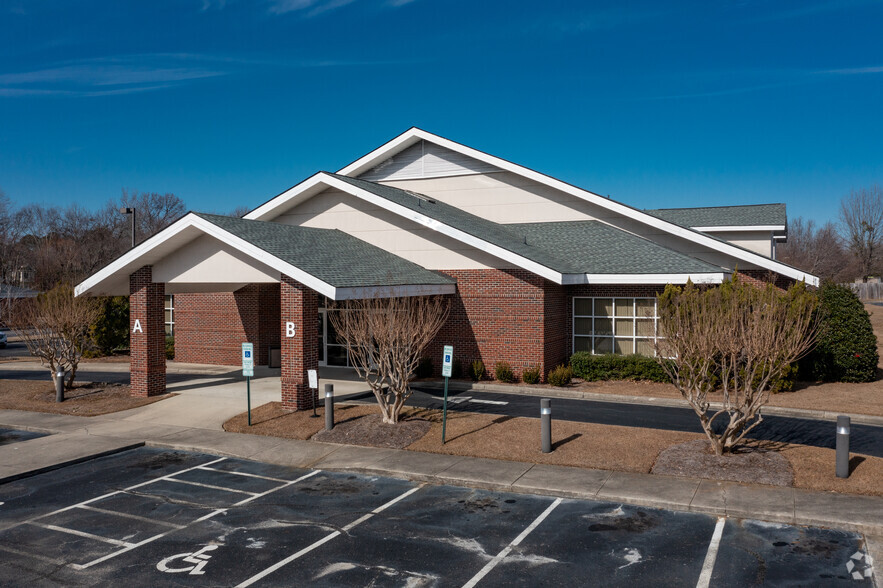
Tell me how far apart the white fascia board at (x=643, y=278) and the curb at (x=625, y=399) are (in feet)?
10.3

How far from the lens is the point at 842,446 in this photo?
33.9ft

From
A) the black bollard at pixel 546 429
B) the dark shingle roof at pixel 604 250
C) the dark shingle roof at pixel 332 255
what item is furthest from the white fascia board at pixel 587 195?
the black bollard at pixel 546 429

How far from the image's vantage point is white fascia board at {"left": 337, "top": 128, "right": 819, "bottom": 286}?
19.6m

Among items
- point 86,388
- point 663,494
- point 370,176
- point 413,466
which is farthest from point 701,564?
point 370,176

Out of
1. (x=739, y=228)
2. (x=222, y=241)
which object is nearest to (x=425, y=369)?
(x=222, y=241)

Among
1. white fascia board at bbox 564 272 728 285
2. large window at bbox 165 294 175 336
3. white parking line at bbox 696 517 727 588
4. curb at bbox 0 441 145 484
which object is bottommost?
white parking line at bbox 696 517 727 588

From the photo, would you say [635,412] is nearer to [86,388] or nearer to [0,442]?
[0,442]

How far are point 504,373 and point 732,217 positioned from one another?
1424 centimetres

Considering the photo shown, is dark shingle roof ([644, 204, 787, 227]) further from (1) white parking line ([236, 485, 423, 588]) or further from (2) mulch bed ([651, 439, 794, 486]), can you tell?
(1) white parking line ([236, 485, 423, 588])

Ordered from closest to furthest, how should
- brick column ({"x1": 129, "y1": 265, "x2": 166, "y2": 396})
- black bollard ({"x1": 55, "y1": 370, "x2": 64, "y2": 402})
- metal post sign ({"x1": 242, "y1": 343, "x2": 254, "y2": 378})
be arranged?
metal post sign ({"x1": 242, "y1": 343, "x2": 254, "y2": 378}) → black bollard ({"x1": 55, "y1": 370, "x2": 64, "y2": 402}) → brick column ({"x1": 129, "y1": 265, "x2": 166, "y2": 396})

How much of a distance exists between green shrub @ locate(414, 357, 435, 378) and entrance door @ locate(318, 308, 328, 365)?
428cm

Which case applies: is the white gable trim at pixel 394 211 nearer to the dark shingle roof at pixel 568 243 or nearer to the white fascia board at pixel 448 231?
the white fascia board at pixel 448 231

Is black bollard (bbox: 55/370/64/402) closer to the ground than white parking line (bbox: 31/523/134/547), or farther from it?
farther from it

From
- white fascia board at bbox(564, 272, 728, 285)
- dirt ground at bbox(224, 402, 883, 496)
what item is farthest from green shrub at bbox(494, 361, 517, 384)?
dirt ground at bbox(224, 402, 883, 496)
